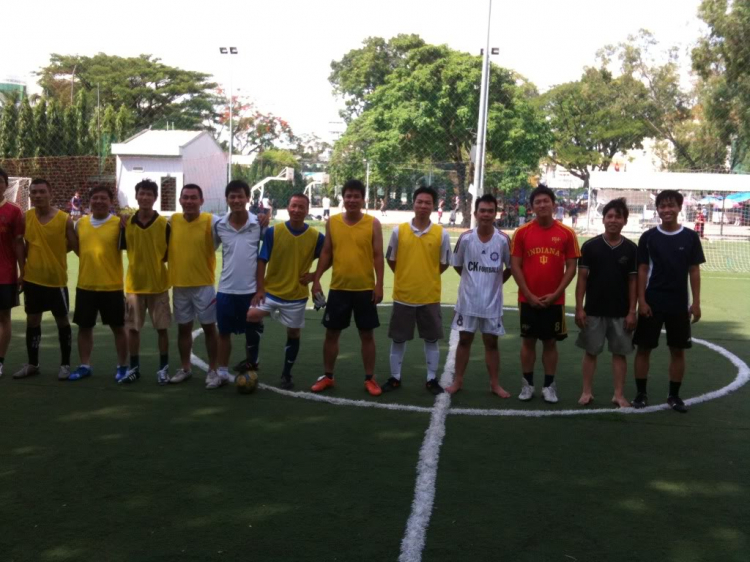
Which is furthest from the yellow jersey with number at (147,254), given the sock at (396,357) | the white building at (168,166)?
the white building at (168,166)

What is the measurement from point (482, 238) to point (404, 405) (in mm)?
1531

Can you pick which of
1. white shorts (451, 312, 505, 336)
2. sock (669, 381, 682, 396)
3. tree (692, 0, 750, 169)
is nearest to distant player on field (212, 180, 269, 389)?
white shorts (451, 312, 505, 336)

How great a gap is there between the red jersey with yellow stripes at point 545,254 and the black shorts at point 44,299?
3.90m

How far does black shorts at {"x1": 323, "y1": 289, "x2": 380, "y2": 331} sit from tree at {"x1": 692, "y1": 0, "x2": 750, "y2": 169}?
29914mm

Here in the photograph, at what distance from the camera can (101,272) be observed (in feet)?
22.7

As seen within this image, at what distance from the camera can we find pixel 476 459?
5.26m

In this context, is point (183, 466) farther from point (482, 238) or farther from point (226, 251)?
point (482, 238)

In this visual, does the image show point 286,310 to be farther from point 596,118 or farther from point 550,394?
point 596,118

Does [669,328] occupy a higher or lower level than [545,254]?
lower

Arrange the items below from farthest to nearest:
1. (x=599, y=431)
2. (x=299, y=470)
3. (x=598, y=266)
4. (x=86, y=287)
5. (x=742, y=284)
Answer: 1. (x=742, y=284)
2. (x=86, y=287)
3. (x=598, y=266)
4. (x=599, y=431)
5. (x=299, y=470)

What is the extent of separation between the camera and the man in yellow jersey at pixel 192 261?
6.86 metres

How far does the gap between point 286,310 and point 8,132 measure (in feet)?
98.7

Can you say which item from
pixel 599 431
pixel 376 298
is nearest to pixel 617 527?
pixel 599 431

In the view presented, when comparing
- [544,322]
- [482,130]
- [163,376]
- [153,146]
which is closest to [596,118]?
[153,146]
